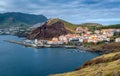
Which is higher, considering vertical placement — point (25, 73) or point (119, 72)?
point (119, 72)

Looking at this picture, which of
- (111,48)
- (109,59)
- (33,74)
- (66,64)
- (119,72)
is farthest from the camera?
(111,48)

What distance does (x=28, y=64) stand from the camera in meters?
132

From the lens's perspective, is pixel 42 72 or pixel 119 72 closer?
pixel 119 72

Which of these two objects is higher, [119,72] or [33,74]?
[119,72]

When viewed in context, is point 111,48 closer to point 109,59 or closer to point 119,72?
point 109,59

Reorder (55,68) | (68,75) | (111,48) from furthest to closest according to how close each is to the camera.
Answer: (111,48)
(55,68)
(68,75)

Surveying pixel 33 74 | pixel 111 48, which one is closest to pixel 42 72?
pixel 33 74

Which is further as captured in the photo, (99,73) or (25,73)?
(25,73)

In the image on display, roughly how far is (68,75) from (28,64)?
5906 centimetres

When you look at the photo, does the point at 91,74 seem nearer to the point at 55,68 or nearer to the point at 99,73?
the point at 99,73

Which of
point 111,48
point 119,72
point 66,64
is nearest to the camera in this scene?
point 119,72

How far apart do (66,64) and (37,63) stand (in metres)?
16.3

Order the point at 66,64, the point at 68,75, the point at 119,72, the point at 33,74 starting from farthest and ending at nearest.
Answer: the point at 66,64
the point at 33,74
the point at 68,75
the point at 119,72

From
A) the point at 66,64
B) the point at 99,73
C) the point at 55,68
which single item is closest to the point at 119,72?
the point at 99,73
